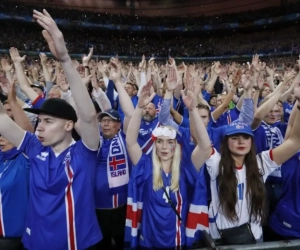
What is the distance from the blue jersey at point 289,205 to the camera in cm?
244

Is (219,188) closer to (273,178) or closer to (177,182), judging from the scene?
(177,182)

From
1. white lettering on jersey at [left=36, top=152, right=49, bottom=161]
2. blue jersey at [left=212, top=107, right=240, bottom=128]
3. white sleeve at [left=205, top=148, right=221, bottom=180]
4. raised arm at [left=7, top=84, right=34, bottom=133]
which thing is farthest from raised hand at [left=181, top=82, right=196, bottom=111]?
blue jersey at [left=212, top=107, right=240, bottom=128]

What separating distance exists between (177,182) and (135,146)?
0.44 meters

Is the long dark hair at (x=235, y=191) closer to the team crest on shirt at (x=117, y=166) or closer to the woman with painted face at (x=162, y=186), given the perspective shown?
the woman with painted face at (x=162, y=186)

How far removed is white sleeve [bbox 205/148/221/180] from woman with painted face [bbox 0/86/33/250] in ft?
4.54

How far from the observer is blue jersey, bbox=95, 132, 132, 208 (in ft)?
9.73

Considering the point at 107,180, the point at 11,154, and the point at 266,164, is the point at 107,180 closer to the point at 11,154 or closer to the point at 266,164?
the point at 11,154

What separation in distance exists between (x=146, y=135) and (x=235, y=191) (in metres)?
1.77

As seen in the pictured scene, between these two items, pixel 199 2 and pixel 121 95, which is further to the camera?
pixel 199 2

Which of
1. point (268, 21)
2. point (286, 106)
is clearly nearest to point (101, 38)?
point (268, 21)

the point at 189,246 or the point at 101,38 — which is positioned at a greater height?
the point at 101,38

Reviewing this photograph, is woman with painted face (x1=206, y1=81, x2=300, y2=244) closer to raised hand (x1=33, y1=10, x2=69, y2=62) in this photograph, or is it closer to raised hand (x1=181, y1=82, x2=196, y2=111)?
raised hand (x1=181, y1=82, x2=196, y2=111)

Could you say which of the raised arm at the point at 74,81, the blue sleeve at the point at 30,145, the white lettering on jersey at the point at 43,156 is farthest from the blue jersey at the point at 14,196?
the raised arm at the point at 74,81

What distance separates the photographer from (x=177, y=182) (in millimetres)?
2391
